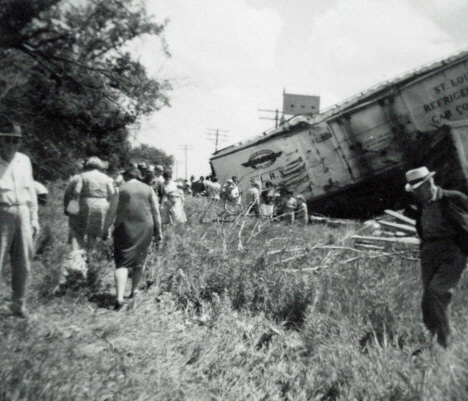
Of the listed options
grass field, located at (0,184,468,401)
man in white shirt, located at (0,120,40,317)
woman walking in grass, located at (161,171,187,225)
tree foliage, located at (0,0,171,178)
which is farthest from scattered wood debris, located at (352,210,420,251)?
tree foliage, located at (0,0,171,178)

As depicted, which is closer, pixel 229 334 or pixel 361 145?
pixel 229 334

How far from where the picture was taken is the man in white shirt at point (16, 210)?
353 centimetres

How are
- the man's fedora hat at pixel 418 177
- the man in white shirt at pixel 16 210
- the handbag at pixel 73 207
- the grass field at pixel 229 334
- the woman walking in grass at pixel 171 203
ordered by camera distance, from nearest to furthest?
1. the grass field at pixel 229 334
2. the man in white shirt at pixel 16 210
3. the man's fedora hat at pixel 418 177
4. the handbag at pixel 73 207
5. the woman walking in grass at pixel 171 203

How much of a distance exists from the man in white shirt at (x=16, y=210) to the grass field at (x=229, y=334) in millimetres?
298

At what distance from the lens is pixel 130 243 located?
4707 millimetres

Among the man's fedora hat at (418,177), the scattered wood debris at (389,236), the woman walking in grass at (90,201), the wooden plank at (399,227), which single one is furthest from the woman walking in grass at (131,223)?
the wooden plank at (399,227)

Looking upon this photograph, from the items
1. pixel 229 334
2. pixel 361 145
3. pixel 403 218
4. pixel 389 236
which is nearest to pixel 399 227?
pixel 389 236

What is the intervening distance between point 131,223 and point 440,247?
309 cm

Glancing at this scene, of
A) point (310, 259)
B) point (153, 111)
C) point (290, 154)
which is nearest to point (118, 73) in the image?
point (153, 111)

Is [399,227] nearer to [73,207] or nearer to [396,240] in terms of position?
[396,240]

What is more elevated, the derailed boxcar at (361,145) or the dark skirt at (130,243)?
the derailed boxcar at (361,145)

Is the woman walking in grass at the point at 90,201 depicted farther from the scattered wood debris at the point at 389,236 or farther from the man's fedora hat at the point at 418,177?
the scattered wood debris at the point at 389,236

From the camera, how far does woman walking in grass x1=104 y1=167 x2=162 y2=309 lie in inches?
185

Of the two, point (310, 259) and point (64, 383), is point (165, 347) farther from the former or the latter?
point (310, 259)
